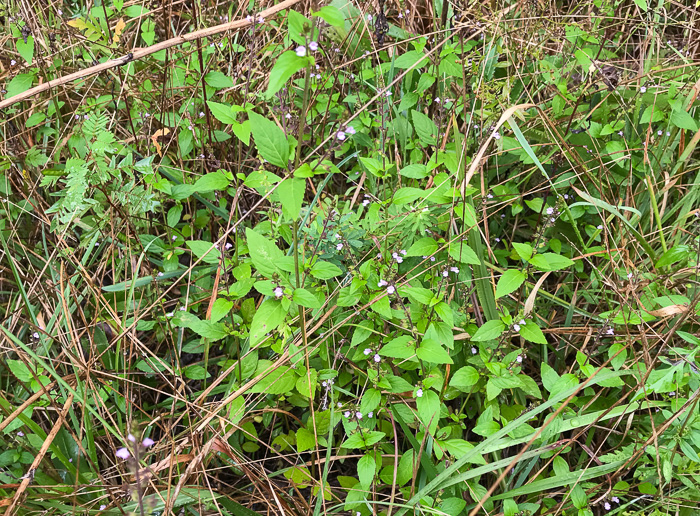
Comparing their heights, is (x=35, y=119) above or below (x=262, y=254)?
above

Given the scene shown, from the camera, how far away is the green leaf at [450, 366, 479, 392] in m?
2.11

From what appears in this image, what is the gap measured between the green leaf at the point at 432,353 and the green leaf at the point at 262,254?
636 millimetres

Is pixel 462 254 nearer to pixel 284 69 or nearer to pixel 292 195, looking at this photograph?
pixel 292 195

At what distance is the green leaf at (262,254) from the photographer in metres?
1.87

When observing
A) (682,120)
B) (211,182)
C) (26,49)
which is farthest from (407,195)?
(26,49)

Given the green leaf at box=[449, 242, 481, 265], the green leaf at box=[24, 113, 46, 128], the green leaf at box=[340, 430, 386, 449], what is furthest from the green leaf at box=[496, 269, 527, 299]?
the green leaf at box=[24, 113, 46, 128]

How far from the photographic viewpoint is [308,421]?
2139 millimetres

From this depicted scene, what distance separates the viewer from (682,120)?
2.57 meters

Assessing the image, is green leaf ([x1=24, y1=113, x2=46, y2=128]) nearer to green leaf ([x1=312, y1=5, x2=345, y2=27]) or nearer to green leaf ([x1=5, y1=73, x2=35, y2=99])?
green leaf ([x1=5, y1=73, x2=35, y2=99])

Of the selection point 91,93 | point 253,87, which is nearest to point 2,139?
point 91,93

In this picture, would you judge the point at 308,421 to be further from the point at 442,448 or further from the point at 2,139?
the point at 2,139

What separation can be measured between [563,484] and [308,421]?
3.40 feet

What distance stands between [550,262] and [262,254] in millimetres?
1183

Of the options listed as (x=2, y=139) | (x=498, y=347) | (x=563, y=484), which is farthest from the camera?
(x=2, y=139)
